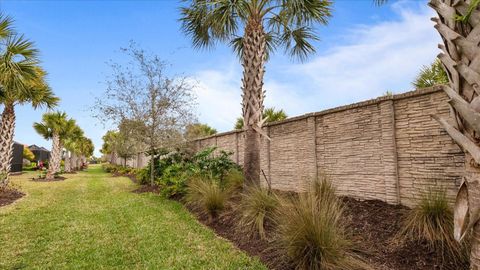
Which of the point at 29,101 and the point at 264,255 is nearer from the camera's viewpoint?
the point at 264,255

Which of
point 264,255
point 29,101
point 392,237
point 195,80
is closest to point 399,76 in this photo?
point 392,237

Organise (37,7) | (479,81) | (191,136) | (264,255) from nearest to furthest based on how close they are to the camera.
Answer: (479,81) < (264,255) < (37,7) < (191,136)

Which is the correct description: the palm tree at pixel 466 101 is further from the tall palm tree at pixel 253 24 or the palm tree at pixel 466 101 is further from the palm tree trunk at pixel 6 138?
the palm tree trunk at pixel 6 138

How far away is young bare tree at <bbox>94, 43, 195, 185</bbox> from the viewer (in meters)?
12.4

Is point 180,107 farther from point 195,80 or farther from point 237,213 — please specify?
point 237,213

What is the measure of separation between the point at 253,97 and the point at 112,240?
4338mm

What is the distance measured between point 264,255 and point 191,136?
1090cm

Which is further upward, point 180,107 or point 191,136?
point 180,107

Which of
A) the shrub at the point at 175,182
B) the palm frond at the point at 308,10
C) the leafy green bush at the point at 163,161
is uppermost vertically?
the palm frond at the point at 308,10

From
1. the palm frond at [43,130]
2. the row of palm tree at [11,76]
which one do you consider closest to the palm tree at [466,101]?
the row of palm tree at [11,76]

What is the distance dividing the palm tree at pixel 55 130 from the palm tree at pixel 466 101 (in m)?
23.1

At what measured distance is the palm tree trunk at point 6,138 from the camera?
11.6m

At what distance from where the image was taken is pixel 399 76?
8031 millimetres

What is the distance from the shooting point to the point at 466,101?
224 centimetres
